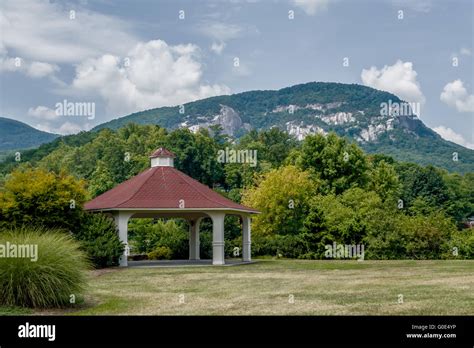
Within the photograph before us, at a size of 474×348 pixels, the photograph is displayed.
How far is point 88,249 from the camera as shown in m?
28.7

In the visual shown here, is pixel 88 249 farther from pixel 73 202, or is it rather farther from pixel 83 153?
pixel 83 153

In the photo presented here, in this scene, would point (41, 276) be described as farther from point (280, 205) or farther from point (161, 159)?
point (280, 205)

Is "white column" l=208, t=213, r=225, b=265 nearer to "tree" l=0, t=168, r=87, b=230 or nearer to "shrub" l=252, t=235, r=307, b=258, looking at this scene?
"tree" l=0, t=168, r=87, b=230

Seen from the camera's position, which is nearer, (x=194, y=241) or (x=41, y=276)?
(x=41, y=276)

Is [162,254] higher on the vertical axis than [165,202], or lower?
lower

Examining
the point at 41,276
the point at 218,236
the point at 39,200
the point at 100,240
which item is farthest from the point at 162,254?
the point at 41,276

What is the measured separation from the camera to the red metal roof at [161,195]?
31.3 m

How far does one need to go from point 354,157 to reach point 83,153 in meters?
42.7

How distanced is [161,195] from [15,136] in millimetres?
87351

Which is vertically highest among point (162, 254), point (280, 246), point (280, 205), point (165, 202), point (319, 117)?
point (319, 117)

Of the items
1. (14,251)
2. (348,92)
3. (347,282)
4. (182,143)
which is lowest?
(347,282)

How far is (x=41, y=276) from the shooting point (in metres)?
15.1

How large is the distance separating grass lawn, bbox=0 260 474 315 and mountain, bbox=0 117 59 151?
91332mm
